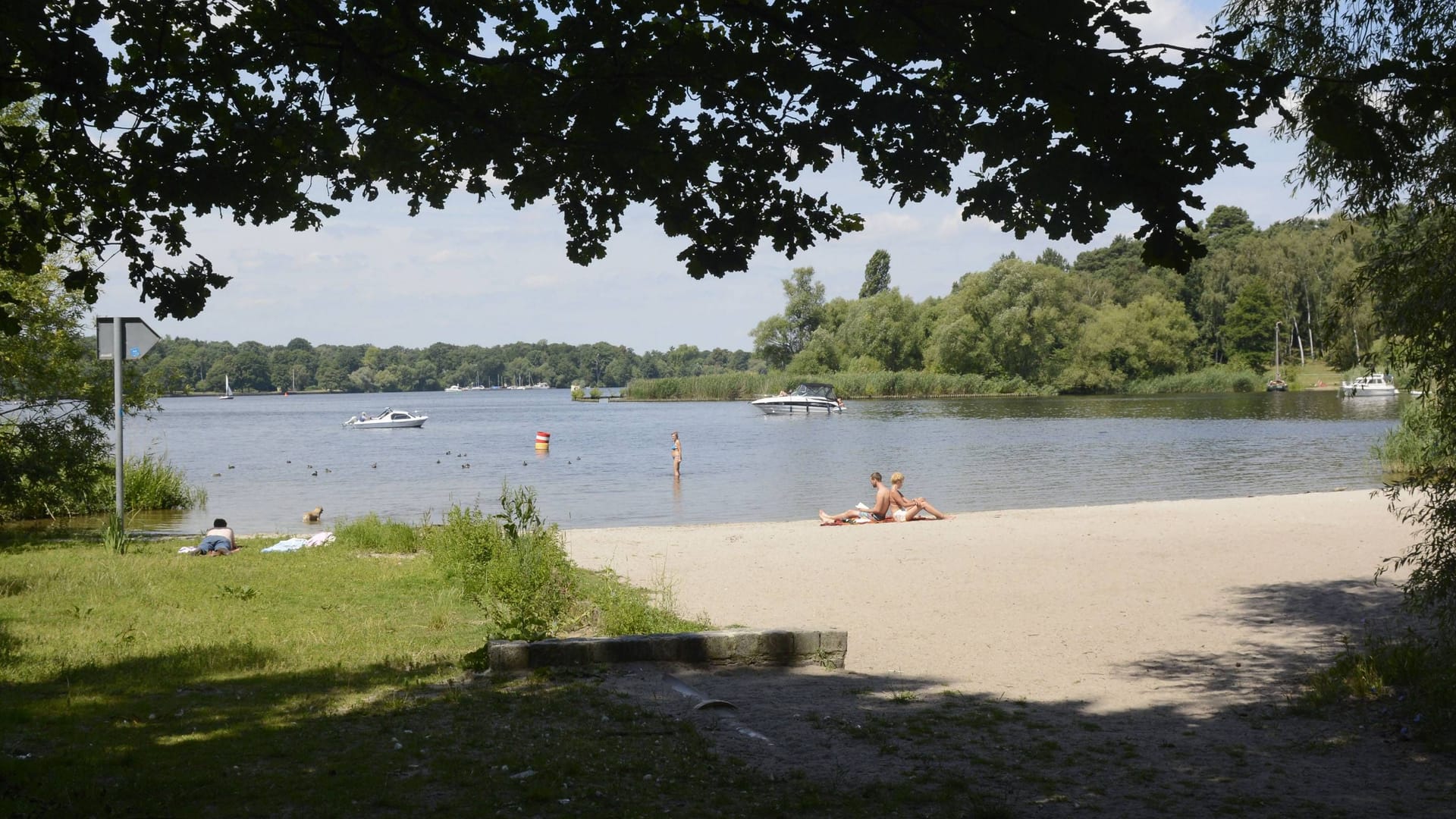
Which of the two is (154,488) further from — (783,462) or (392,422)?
(392,422)

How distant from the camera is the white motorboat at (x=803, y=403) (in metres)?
74.9

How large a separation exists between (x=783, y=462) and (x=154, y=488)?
20.1 m

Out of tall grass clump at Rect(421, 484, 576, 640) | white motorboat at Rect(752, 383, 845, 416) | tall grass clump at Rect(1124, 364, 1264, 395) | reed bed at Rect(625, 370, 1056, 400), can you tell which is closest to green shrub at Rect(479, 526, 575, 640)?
tall grass clump at Rect(421, 484, 576, 640)

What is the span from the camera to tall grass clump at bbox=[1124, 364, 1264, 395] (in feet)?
282

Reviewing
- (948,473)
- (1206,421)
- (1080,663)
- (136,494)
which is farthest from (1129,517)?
(1206,421)

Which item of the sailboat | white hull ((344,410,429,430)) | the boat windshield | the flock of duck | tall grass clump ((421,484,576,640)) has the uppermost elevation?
the sailboat

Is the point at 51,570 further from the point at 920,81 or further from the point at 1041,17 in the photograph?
the point at 1041,17

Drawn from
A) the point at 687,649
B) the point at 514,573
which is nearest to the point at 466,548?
the point at 514,573

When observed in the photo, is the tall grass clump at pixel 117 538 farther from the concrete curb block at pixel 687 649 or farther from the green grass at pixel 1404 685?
the green grass at pixel 1404 685

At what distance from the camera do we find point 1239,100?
4.30 metres

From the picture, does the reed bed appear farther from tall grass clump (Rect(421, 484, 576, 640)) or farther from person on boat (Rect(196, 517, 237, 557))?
tall grass clump (Rect(421, 484, 576, 640))

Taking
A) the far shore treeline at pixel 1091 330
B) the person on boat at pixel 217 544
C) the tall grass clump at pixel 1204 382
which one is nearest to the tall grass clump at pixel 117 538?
the person on boat at pixel 217 544

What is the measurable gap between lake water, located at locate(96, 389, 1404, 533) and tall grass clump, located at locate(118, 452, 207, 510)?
45 centimetres

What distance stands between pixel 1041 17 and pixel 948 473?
90.8ft
